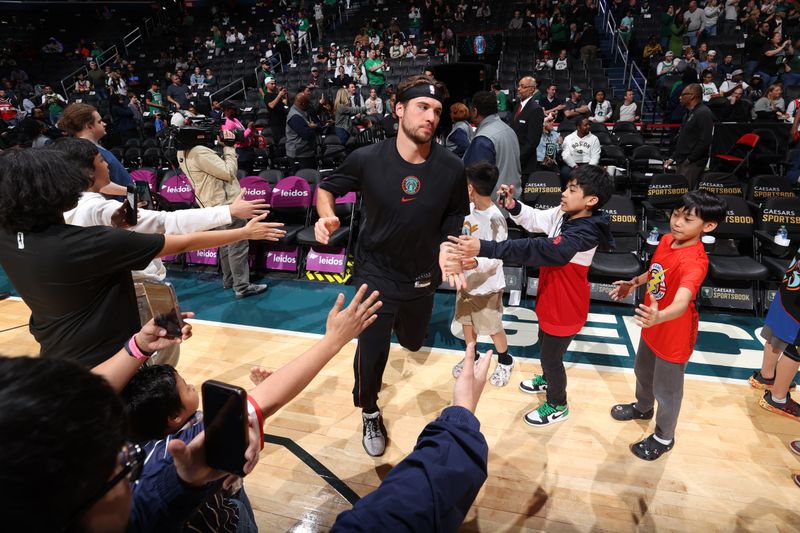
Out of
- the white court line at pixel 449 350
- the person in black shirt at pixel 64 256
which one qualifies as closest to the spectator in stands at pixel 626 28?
the white court line at pixel 449 350

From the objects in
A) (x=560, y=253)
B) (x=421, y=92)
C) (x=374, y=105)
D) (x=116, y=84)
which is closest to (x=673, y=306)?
(x=560, y=253)

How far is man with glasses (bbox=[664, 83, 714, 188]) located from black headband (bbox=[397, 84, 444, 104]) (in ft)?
16.2

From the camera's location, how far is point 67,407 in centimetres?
67

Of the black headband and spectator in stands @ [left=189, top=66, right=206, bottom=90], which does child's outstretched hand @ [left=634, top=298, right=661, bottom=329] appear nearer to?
the black headband

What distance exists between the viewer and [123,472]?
2.49 ft

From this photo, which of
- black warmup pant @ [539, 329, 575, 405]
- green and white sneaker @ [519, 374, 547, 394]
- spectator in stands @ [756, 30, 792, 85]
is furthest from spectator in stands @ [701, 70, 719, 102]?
black warmup pant @ [539, 329, 575, 405]

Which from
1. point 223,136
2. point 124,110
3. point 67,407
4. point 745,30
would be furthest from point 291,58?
point 67,407

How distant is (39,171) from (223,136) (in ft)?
12.7

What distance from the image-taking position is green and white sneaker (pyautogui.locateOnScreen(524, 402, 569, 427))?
3.00 metres

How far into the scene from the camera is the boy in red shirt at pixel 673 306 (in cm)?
233

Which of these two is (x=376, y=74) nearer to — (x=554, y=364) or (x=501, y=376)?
(x=501, y=376)

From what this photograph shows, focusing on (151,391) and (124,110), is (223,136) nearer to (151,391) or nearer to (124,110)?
(151,391)

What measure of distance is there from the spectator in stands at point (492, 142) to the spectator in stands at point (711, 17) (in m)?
10.5

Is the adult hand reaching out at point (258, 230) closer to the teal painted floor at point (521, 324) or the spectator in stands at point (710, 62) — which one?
the teal painted floor at point (521, 324)
